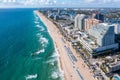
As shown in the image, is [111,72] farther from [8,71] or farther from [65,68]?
[8,71]

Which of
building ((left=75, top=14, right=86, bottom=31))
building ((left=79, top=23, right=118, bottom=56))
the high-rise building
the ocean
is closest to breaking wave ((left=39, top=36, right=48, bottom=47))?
the ocean

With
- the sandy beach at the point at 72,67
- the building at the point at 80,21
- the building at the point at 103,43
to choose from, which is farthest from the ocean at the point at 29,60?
the building at the point at 80,21

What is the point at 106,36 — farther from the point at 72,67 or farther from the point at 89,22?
the point at 89,22

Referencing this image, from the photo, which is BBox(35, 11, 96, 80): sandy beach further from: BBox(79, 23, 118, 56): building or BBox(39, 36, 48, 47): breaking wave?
BBox(39, 36, 48, 47): breaking wave

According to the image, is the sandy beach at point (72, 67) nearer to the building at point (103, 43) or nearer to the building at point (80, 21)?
the building at point (103, 43)

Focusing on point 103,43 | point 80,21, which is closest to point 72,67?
point 103,43

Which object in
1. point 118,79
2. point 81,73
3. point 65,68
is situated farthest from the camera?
point 65,68

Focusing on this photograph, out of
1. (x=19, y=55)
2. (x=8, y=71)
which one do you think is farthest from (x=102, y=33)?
(x=8, y=71)

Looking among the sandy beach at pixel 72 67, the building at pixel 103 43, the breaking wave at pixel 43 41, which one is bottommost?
the breaking wave at pixel 43 41

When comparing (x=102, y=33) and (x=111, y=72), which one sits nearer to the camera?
(x=111, y=72)

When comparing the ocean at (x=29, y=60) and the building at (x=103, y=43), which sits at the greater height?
the building at (x=103, y=43)

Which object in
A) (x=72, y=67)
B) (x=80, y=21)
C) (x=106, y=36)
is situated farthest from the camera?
(x=80, y=21)
